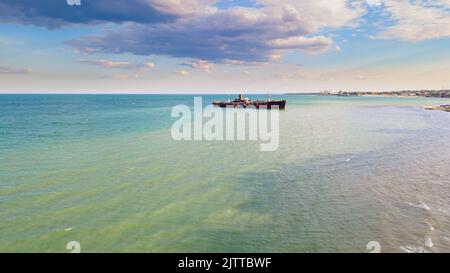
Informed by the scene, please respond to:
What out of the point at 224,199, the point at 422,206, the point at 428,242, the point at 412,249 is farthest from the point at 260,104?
the point at 412,249

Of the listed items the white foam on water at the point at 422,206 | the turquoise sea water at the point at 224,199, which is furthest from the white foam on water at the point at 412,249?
the white foam on water at the point at 422,206

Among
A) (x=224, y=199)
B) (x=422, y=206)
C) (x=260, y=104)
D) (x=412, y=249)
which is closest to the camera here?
(x=412, y=249)

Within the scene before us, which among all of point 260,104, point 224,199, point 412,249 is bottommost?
point 412,249

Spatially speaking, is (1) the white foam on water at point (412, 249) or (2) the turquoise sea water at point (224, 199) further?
(2) the turquoise sea water at point (224, 199)

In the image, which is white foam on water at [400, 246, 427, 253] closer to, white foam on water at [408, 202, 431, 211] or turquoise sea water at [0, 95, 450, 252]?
turquoise sea water at [0, 95, 450, 252]

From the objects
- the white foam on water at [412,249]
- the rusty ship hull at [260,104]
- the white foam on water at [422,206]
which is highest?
the rusty ship hull at [260,104]

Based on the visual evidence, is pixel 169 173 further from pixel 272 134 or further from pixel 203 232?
pixel 272 134

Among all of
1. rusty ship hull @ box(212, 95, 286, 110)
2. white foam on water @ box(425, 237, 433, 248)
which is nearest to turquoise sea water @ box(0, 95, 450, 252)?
white foam on water @ box(425, 237, 433, 248)

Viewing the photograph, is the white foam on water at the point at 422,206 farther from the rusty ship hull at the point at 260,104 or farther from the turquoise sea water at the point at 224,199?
the rusty ship hull at the point at 260,104

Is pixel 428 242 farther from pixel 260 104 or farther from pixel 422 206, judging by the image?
pixel 260 104

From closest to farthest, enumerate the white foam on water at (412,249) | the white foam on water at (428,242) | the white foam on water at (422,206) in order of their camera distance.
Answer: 1. the white foam on water at (412,249)
2. the white foam on water at (428,242)
3. the white foam on water at (422,206)

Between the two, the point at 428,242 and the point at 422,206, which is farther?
the point at 422,206

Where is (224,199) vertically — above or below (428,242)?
above

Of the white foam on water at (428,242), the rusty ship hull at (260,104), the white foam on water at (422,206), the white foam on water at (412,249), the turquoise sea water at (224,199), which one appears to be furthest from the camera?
the rusty ship hull at (260,104)
